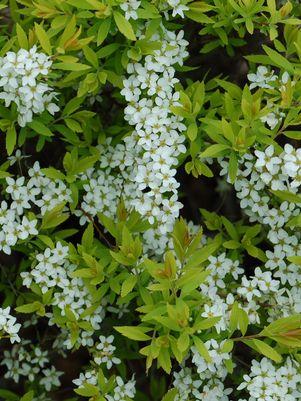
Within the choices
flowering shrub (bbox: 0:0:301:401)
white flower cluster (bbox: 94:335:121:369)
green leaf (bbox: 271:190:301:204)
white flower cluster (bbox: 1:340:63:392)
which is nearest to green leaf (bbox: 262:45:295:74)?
flowering shrub (bbox: 0:0:301:401)

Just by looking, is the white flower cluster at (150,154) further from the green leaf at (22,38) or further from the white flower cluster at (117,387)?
the white flower cluster at (117,387)

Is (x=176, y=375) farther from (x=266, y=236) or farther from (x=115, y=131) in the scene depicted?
(x=115, y=131)

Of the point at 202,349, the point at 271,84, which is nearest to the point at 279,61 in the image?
the point at 271,84

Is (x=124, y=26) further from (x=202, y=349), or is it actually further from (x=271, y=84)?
(x=202, y=349)

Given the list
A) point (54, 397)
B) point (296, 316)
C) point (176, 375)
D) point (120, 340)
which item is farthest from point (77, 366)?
point (296, 316)

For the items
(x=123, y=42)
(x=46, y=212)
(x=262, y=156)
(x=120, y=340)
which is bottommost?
(x=120, y=340)

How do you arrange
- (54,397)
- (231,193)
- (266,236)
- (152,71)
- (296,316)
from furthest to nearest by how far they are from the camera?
(231,193)
(54,397)
(266,236)
(152,71)
(296,316)

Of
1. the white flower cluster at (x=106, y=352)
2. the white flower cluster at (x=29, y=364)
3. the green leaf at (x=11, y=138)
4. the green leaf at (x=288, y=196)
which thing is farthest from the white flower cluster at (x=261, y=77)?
the white flower cluster at (x=29, y=364)

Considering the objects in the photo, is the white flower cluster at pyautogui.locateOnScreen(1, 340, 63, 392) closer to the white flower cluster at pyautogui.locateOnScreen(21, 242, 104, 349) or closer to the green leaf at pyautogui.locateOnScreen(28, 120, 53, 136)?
the white flower cluster at pyautogui.locateOnScreen(21, 242, 104, 349)
